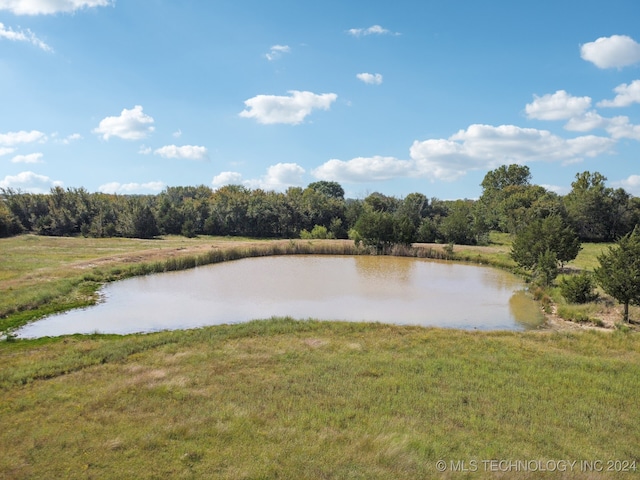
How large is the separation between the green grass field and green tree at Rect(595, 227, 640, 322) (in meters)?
3.30

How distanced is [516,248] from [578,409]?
29912 mm

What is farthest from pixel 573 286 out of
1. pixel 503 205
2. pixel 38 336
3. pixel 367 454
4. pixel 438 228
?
pixel 503 205

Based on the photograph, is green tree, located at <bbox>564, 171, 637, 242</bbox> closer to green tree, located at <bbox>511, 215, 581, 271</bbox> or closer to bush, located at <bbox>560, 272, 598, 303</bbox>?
green tree, located at <bbox>511, 215, 581, 271</bbox>

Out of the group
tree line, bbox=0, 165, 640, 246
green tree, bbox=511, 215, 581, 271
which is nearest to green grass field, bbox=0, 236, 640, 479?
green tree, bbox=511, 215, 581, 271

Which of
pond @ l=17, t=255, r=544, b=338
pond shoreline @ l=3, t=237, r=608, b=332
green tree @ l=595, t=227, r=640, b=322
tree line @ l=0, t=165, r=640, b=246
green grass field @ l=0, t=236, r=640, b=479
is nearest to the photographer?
green grass field @ l=0, t=236, r=640, b=479

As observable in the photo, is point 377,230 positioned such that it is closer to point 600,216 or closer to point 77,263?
point 77,263

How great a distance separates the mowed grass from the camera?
8023mm

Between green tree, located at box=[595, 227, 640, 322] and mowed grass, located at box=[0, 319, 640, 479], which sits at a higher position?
green tree, located at box=[595, 227, 640, 322]

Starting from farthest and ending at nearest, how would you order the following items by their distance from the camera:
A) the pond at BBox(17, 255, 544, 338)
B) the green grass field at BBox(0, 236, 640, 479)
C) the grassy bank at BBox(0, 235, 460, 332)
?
1. the grassy bank at BBox(0, 235, 460, 332)
2. the pond at BBox(17, 255, 544, 338)
3. the green grass field at BBox(0, 236, 640, 479)

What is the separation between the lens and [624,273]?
20.9 metres

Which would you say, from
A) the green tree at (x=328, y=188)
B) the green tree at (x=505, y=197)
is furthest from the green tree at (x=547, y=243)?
the green tree at (x=328, y=188)

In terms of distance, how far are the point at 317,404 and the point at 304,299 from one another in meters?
17.7

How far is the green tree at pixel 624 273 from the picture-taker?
20.8m

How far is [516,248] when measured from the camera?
38219 millimetres
